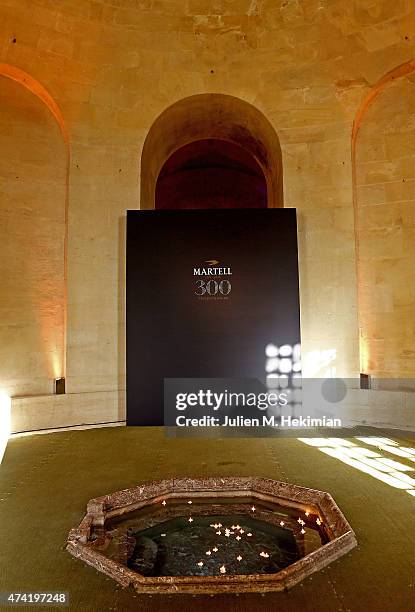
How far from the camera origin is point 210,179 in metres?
14.2

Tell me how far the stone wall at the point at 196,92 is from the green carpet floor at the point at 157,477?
1912 mm

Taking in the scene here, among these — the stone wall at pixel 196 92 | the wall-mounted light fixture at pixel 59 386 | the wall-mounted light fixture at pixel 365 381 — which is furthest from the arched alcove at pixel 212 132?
the wall-mounted light fixture at pixel 59 386

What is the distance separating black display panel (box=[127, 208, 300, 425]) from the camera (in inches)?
298

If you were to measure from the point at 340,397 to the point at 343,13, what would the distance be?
22.5ft

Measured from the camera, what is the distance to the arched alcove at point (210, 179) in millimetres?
12352

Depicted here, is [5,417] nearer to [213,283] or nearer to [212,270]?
Answer: [213,283]

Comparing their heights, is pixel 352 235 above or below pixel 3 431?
above

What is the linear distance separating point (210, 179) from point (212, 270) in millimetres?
7398

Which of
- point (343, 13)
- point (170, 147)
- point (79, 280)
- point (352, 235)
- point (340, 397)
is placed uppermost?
point (343, 13)

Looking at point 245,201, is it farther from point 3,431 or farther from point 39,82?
point 3,431

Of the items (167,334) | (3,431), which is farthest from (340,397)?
(3,431)

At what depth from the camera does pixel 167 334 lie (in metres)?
7.64

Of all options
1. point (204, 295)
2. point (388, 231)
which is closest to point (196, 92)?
point (204, 295)
